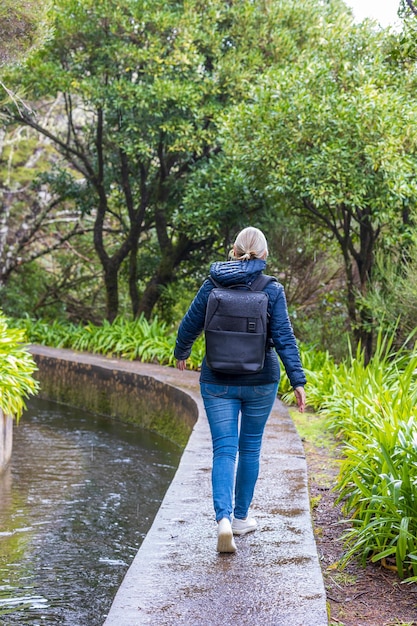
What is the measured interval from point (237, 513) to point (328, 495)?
1.34 metres

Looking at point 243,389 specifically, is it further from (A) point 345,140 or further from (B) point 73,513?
(A) point 345,140

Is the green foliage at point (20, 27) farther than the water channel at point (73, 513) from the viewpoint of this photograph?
Yes

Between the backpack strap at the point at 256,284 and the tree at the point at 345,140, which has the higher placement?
the tree at the point at 345,140

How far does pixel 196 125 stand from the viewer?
1307 cm

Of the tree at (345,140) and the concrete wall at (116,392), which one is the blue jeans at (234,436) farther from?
the tree at (345,140)

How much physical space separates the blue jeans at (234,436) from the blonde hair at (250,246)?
655mm

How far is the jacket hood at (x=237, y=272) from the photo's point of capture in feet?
13.3

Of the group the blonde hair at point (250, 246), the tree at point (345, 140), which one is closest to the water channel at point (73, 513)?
the blonde hair at point (250, 246)

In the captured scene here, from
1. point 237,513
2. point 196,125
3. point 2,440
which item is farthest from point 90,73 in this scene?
point 237,513

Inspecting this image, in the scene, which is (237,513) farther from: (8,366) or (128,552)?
(8,366)

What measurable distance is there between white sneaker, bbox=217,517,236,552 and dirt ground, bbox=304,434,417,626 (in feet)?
1.57

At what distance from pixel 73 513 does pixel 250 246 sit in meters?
3.13

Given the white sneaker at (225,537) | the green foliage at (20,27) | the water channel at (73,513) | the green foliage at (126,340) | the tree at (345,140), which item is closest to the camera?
the white sneaker at (225,537)

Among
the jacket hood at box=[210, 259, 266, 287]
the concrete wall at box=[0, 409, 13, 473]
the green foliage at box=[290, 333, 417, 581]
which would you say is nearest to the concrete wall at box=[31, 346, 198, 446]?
the concrete wall at box=[0, 409, 13, 473]
